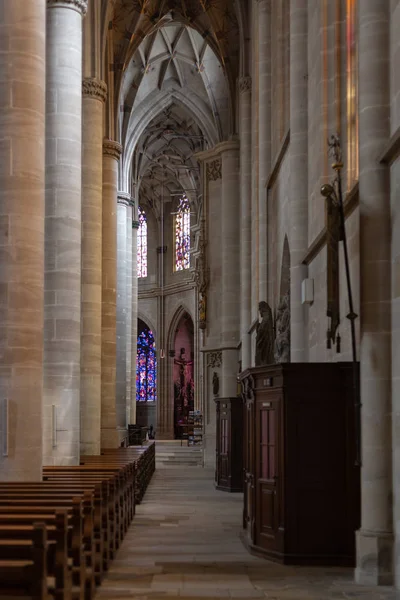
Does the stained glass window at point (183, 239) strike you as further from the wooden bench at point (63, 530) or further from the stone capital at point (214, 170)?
the wooden bench at point (63, 530)

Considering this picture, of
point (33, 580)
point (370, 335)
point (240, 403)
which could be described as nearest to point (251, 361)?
point (240, 403)

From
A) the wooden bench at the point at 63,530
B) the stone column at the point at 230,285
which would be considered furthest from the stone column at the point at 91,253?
the stone column at the point at 230,285

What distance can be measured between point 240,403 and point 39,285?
9.51 m

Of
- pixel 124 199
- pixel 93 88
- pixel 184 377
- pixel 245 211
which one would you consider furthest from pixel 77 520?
pixel 184 377

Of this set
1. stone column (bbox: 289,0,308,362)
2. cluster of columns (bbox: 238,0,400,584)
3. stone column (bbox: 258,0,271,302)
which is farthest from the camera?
stone column (bbox: 258,0,271,302)

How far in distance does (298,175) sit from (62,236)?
4262 mm

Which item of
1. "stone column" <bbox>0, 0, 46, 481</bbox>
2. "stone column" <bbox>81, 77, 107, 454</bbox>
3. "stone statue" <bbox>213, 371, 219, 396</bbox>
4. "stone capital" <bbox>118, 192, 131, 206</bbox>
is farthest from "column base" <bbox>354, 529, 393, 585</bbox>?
"stone capital" <bbox>118, 192, 131, 206</bbox>

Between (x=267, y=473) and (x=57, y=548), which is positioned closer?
(x=57, y=548)

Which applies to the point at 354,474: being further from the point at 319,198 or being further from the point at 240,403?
the point at 240,403

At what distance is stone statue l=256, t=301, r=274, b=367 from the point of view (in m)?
16.2

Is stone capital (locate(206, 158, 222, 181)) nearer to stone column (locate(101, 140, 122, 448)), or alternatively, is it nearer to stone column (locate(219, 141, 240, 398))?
stone column (locate(219, 141, 240, 398))

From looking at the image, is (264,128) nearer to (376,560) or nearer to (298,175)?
(298,175)

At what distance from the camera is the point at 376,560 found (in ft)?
28.2

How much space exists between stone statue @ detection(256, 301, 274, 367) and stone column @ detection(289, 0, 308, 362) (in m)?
2.09
